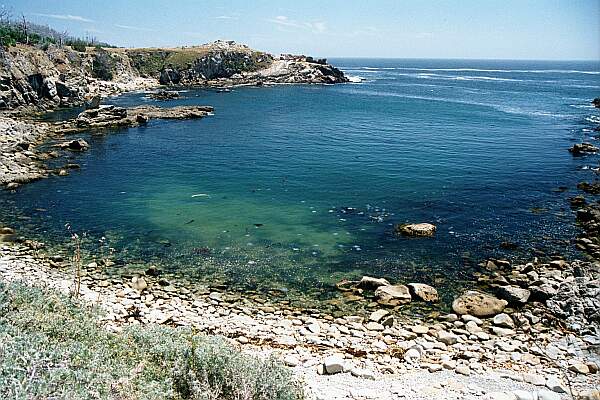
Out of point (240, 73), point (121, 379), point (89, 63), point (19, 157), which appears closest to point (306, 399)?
point (121, 379)

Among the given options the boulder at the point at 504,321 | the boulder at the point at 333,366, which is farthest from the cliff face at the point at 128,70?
the boulder at the point at 504,321

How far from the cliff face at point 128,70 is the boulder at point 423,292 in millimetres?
74963

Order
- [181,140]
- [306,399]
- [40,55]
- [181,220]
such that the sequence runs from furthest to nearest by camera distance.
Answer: [40,55], [181,140], [181,220], [306,399]

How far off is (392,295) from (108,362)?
13.7 metres

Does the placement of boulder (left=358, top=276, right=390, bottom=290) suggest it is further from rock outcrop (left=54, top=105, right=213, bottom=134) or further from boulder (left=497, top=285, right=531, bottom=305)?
rock outcrop (left=54, top=105, right=213, bottom=134)

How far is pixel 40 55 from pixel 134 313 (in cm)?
8865

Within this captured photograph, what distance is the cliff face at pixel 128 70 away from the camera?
7681cm

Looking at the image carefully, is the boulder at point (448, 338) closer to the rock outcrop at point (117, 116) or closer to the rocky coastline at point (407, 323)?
the rocky coastline at point (407, 323)

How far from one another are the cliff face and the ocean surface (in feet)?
88.3

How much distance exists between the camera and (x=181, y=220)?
31.0 m

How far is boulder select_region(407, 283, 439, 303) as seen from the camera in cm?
2103

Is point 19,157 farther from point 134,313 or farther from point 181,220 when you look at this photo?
point 134,313

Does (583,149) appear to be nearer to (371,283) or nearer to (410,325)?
(371,283)

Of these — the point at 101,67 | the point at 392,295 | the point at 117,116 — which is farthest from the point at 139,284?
the point at 101,67
